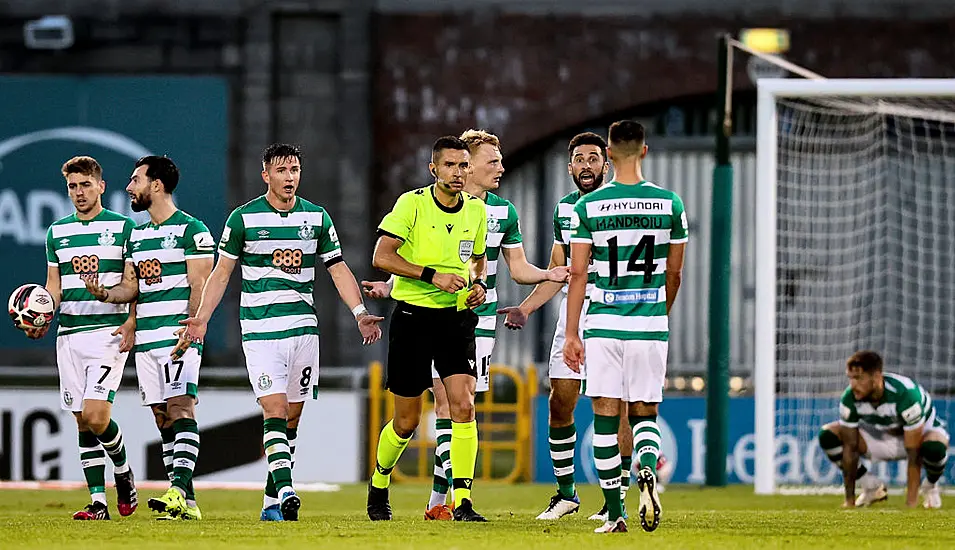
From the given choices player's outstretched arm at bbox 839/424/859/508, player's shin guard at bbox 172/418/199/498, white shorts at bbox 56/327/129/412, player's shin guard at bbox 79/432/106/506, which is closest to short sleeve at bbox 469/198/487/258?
player's shin guard at bbox 172/418/199/498

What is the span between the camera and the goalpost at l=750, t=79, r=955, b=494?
1593cm

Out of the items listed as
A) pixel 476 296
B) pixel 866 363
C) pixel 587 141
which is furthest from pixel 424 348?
pixel 866 363

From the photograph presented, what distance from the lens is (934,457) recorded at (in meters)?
12.7

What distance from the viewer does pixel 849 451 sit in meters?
12.8

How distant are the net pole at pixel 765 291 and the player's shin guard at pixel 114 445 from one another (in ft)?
18.4

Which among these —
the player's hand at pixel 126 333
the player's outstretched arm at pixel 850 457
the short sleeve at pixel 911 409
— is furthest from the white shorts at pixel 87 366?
the short sleeve at pixel 911 409

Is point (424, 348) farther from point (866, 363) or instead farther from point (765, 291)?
point (765, 291)

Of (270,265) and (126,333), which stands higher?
(270,265)

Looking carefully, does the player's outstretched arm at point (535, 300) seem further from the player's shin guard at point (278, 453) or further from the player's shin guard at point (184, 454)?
the player's shin guard at point (184, 454)

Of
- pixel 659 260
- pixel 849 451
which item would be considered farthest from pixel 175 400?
pixel 849 451

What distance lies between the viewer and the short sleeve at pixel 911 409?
497 inches

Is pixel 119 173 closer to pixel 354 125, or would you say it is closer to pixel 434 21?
pixel 354 125

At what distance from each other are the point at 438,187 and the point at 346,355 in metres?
11.2

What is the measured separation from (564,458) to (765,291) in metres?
4.25
